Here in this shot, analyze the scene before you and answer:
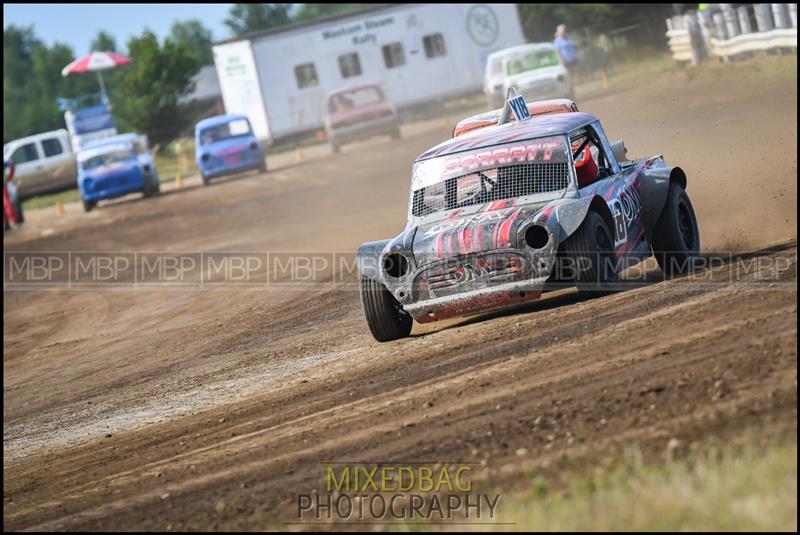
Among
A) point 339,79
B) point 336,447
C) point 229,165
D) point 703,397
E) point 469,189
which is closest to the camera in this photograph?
point 703,397

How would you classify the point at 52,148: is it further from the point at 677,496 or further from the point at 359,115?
the point at 677,496

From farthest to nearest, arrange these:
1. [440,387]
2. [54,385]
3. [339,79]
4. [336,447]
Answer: [339,79] → [54,385] → [440,387] → [336,447]

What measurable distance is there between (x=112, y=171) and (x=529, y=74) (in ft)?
34.8

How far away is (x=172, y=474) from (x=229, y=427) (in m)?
1.04

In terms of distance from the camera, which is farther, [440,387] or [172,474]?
[440,387]

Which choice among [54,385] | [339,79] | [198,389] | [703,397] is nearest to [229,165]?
[339,79]

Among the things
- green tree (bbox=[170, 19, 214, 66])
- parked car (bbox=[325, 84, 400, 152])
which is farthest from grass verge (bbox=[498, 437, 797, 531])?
green tree (bbox=[170, 19, 214, 66])

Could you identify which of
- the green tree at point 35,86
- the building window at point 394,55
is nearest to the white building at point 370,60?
the building window at point 394,55

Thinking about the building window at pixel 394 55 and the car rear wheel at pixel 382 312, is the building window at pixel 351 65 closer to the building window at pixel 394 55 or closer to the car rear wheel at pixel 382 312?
the building window at pixel 394 55

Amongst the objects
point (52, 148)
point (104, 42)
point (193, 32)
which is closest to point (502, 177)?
point (52, 148)

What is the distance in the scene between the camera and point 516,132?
1029 centimetres

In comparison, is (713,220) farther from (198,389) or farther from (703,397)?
(703,397)

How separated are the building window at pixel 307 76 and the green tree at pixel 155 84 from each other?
707 inches

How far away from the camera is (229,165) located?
3281 centimetres
